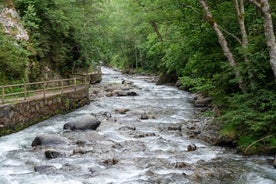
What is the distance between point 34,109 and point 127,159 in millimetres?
7750

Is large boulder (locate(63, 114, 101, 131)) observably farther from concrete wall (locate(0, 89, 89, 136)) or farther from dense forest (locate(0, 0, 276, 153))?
dense forest (locate(0, 0, 276, 153))

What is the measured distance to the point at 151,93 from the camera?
1204 inches

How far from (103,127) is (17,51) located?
700 centimetres

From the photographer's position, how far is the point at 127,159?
11727mm

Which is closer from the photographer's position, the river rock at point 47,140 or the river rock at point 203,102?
the river rock at point 47,140

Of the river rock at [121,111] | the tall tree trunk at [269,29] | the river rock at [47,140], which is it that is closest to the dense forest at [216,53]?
the tall tree trunk at [269,29]

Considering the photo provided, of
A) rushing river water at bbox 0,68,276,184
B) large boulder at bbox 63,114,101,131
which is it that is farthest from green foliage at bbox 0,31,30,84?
large boulder at bbox 63,114,101,131

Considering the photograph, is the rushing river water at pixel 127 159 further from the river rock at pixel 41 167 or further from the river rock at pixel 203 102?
the river rock at pixel 203 102

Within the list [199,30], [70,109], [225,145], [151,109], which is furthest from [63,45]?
[225,145]

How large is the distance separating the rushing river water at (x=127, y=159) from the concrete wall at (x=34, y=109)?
46 cm

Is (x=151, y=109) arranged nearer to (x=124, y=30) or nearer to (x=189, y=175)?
(x=189, y=175)

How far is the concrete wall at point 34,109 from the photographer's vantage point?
1518 cm

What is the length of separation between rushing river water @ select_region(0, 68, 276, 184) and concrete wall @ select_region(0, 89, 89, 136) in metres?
0.46

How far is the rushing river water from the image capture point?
9961 mm
